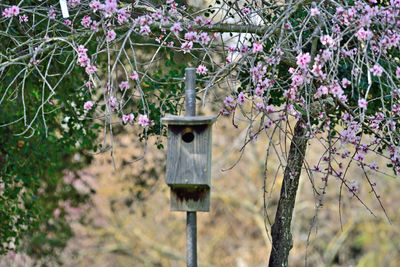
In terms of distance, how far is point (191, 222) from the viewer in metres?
3.12

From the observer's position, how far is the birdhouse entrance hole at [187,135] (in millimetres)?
3088

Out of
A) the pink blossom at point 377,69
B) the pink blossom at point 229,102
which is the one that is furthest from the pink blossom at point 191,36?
the pink blossom at point 377,69

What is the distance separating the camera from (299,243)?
365 inches

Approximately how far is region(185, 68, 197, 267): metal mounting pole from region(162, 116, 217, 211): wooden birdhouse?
0.22ft

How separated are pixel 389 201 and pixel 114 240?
421 centimetres

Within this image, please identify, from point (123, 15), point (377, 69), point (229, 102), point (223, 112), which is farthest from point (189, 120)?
point (377, 69)

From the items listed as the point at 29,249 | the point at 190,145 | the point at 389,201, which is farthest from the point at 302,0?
the point at 389,201

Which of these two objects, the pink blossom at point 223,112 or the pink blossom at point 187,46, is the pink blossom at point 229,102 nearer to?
the pink blossom at point 223,112

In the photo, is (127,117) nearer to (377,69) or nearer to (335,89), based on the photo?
(335,89)

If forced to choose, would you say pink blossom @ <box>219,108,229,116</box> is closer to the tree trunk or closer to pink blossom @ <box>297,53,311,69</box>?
the tree trunk

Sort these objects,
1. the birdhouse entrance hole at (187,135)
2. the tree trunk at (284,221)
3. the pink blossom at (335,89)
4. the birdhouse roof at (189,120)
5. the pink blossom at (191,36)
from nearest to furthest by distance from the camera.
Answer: the pink blossom at (335,89) → the birdhouse roof at (189,120) → the birdhouse entrance hole at (187,135) → the pink blossom at (191,36) → the tree trunk at (284,221)

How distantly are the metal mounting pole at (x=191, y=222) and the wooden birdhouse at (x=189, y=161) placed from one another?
0.07 meters

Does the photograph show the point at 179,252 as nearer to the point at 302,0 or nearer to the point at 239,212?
the point at 239,212

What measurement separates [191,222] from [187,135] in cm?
43
